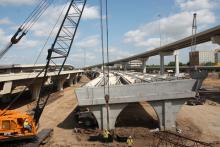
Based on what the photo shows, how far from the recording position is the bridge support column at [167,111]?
117ft

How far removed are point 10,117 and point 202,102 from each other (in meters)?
41.2

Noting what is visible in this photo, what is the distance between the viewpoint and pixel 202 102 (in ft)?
192

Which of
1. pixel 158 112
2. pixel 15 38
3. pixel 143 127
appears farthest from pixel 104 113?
pixel 15 38

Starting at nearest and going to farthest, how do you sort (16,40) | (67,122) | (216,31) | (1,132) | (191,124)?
(1,132), (16,40), (191,124), (67,122), (216,31)

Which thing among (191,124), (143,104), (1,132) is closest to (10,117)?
(1,132)

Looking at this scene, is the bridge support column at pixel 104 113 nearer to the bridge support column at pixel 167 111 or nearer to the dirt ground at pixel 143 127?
the dirt ground at pixel 143 127

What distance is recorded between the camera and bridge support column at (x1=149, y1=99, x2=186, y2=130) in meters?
35.7

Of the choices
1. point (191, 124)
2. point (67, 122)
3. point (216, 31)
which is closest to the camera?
point (191, 124)

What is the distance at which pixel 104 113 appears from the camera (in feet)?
116

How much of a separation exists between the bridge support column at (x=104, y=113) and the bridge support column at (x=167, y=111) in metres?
4.50

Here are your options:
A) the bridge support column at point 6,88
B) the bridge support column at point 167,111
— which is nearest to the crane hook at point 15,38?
the bridge support column at point 6,88

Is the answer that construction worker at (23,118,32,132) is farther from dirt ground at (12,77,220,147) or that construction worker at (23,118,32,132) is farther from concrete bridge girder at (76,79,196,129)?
concrete bridge girder at (76,79,196,129)

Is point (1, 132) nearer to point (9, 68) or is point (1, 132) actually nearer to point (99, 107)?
point (99, 107)

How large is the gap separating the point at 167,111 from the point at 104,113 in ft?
24.9
